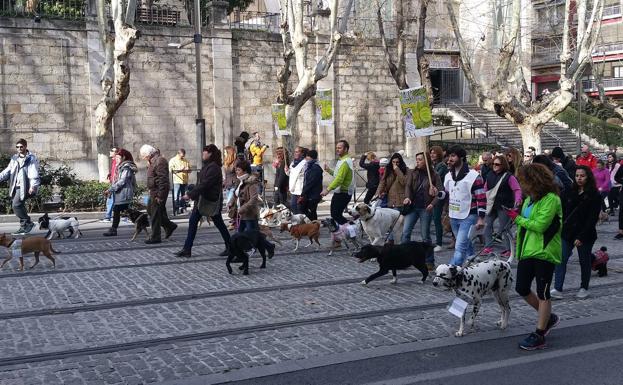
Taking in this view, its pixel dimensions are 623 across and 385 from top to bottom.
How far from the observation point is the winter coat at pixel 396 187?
12.0 m

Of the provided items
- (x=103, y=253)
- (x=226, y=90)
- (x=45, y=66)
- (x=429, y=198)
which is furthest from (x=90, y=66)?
(x=429, y=198)

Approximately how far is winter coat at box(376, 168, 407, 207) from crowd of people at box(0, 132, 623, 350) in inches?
0.6

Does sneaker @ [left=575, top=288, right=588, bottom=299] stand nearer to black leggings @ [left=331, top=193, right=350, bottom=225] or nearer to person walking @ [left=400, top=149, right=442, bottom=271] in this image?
person walking @ [left=400, top=149, right=442, bottom=271]

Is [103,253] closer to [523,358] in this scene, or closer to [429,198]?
[429,198]

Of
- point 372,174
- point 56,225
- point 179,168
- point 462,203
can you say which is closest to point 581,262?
point 462,203

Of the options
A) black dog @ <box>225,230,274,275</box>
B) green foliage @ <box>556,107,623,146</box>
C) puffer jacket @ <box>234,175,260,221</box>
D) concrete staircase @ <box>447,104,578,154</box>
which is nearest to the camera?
black dog @ <box>225,230,274,275</box>

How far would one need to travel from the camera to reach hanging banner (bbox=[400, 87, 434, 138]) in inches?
541

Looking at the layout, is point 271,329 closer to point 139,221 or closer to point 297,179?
point 139,221

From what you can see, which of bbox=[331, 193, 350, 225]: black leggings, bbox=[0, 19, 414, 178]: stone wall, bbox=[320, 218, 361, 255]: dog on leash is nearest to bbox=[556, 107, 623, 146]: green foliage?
bbox=[0, 19, 414, 178]: stone wall

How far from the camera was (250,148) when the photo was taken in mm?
21562

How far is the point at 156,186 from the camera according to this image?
12906 millimetres

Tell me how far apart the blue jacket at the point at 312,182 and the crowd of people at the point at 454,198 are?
2cm

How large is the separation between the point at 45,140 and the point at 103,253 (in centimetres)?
1288

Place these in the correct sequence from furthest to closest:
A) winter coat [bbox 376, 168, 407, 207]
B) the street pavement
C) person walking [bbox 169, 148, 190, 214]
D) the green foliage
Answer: the green foliage
person walking [bbox 169, 148, 190, 214]
winter coat [bbox 376, 168, 407, 207]
the street pavement
